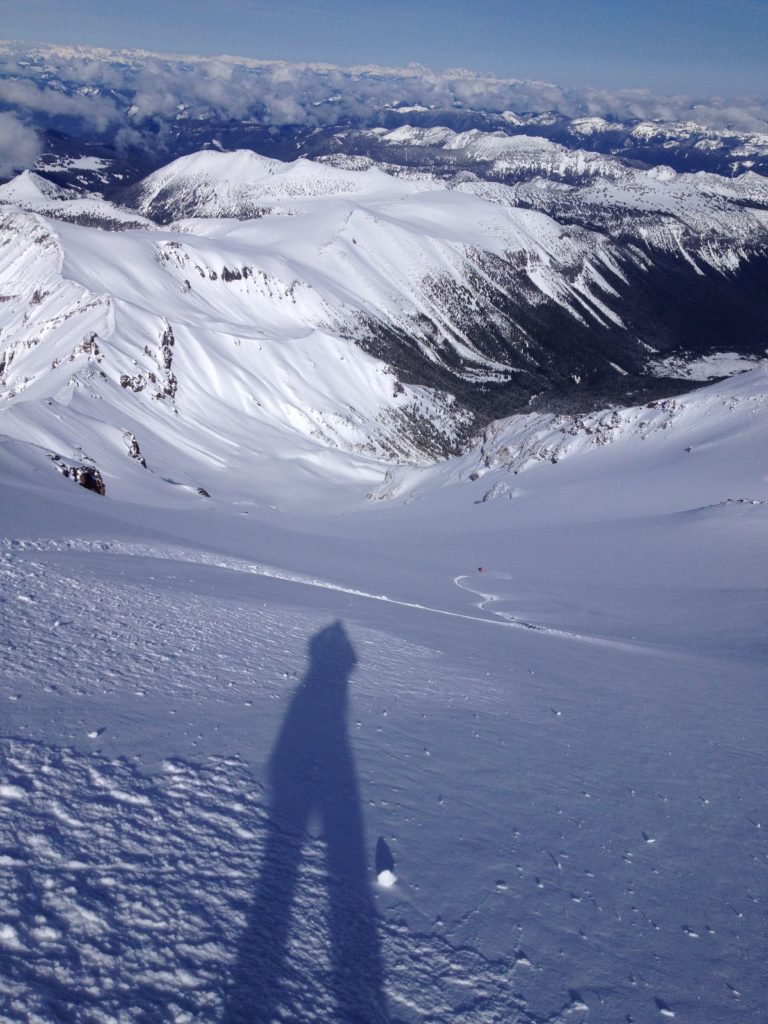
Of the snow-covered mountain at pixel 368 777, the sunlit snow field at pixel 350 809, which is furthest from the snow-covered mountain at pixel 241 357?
the sunlit snow field at pixel 350 809

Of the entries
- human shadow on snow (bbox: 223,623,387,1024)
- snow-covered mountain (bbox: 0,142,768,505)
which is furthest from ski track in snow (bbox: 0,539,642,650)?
snow-covered mountain (bbox: 0,142,768,505)

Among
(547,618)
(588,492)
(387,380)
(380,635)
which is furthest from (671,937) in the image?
(387,380)

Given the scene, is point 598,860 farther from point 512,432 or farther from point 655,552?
point 512,432

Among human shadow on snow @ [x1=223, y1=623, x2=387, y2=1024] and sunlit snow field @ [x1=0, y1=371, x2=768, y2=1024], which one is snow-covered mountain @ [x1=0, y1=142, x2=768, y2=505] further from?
human shadow on snow @ [x1=223, y1=623, x2=387, y2=1024]

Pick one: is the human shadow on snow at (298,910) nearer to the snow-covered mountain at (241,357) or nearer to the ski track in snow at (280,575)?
the ski track in snow at (280,575)

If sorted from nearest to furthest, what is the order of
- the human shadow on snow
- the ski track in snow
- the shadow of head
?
1. the human shadow on snow
2. the shadow of head
3. the ski track in snow

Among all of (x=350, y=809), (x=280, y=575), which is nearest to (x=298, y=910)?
(x=350, y=809)

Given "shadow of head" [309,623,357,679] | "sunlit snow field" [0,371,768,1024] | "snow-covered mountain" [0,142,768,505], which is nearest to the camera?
"sunlit snow field" [0,371,768,1024]
